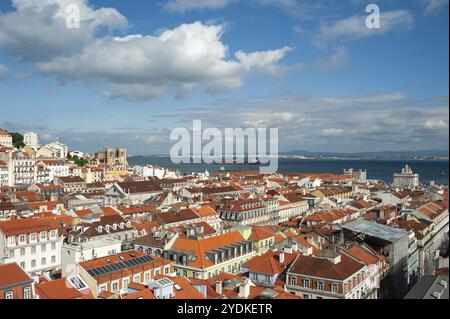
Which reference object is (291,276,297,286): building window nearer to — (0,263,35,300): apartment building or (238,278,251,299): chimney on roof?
(238,278,251,299): chimney on roof

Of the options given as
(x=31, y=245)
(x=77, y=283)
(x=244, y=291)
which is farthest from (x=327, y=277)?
(x=31, y=245)

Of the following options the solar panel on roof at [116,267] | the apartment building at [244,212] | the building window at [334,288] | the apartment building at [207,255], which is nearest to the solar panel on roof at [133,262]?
the solar panel on roof at [116,267]

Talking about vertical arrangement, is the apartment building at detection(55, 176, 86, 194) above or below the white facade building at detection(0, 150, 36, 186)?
below

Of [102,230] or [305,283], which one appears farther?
[102,230]

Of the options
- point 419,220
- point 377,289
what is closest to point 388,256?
point 377,289

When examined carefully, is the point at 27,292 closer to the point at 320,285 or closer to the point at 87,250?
the point at 87,250

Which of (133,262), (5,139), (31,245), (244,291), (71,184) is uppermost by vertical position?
(5,139)

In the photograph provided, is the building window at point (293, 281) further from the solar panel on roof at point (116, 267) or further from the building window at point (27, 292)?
the building window at point (27, 292)

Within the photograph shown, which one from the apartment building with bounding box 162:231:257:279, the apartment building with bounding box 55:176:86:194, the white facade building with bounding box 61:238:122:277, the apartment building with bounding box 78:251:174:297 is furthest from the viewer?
the apartment building with bounding box 55:176:86:194

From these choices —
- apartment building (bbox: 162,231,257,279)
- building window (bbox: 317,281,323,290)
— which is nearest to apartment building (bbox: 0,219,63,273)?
apartment building (bbox: 162,231,257,279)

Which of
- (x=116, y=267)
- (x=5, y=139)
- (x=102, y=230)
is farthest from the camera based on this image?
(x=5, y=139)
